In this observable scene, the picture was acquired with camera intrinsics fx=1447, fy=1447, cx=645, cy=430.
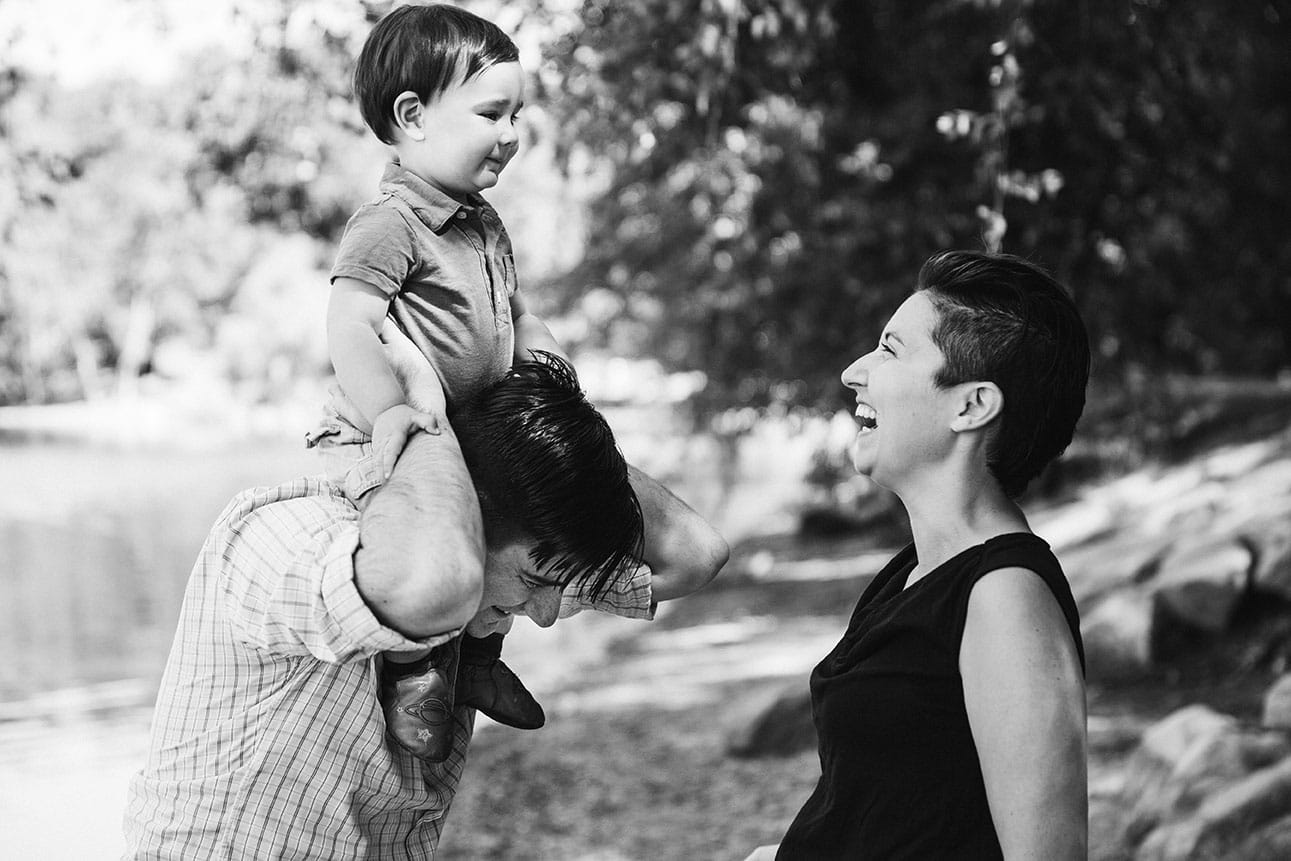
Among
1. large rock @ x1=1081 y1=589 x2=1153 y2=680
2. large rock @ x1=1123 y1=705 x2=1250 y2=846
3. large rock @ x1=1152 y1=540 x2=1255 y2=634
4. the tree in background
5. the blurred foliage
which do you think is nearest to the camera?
large rock @ x1=1123 y1=705 x2=1250 y2=846

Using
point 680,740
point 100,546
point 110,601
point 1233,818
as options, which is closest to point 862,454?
point 1233,818

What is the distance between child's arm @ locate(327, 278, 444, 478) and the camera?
1.83 meters

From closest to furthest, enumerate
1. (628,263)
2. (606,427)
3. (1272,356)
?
(606,427) < (628,263) < (1272,356)

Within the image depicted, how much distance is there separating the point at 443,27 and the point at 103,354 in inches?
1472

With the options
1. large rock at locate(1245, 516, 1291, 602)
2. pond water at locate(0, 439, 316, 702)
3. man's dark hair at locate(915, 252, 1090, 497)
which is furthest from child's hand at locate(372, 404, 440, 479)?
pond water at locate(0, 439, 316, 702)

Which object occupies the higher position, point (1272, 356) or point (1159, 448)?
point (1272, 356)

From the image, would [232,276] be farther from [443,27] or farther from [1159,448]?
[443,27]

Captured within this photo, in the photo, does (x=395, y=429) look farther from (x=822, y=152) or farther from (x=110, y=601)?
(x=110, y=601)

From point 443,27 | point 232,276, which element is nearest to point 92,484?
point 232,276

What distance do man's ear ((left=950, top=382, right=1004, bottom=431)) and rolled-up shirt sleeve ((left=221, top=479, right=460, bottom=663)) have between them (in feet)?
2.43

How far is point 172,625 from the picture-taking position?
12828 millimetres

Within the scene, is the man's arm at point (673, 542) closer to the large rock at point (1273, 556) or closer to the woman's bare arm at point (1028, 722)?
the woman's bare arm at point (1028, 722)

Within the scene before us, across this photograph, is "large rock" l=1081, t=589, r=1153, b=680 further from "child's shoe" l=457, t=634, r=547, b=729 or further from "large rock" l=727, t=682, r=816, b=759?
"child's shoe" l=457, t=634, r=547, b=729

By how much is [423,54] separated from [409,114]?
96 mm
